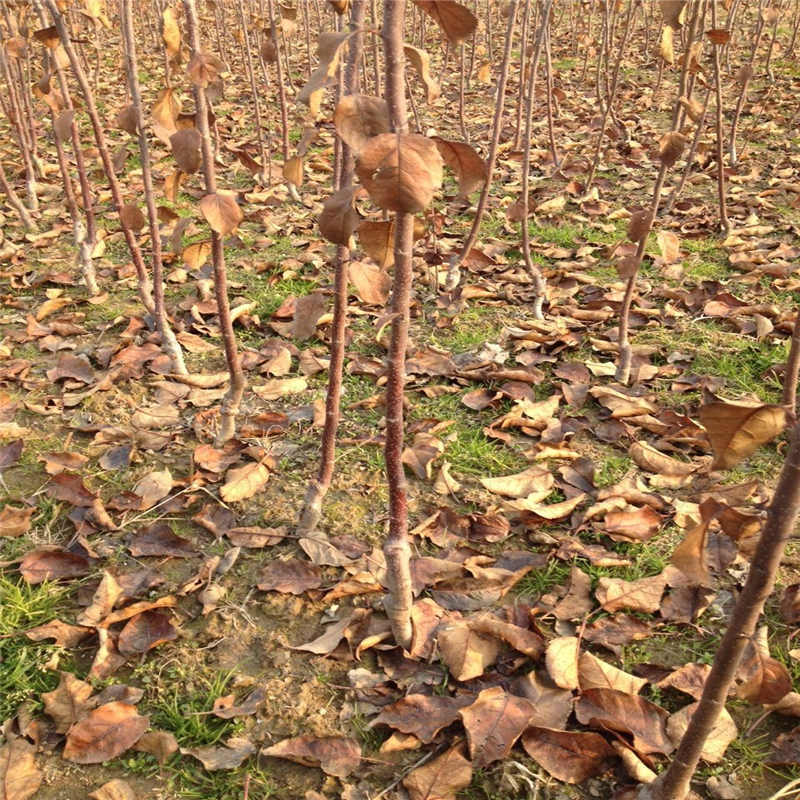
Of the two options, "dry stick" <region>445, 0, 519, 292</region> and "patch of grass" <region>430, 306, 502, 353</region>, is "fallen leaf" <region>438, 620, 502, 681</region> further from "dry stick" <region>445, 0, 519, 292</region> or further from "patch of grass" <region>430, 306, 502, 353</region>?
"patch of grass" <region>430, 306, 502, 353</region>

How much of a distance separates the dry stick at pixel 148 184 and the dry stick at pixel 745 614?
1924 millimetres

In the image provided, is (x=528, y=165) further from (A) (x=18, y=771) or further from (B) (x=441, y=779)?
(A) (x=18, y=771)

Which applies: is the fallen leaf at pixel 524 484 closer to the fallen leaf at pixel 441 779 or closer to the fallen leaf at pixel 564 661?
the fallen leaf at pixel 564 661

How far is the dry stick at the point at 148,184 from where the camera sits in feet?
6.84

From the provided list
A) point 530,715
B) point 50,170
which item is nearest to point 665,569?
point 530,715

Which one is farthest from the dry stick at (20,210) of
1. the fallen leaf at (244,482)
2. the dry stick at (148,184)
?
the fallen leaf at (244,482)

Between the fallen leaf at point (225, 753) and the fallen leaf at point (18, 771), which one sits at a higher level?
the fallen leaf at point (18, 771)

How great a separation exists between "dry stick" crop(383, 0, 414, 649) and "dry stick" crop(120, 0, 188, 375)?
1170mm

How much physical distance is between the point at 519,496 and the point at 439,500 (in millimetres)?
232

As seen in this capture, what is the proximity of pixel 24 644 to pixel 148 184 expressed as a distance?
1424 millimetres

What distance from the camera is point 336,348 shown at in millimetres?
1747

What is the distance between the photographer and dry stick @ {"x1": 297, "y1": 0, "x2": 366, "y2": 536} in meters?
1.43

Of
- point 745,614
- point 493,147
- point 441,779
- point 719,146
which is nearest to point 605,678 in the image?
point 441,779

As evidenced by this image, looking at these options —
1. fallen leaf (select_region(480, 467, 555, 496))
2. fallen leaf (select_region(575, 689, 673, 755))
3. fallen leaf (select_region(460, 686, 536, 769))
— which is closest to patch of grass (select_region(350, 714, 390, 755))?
fallen leaf (select_region(460, 686, 536, 769))
